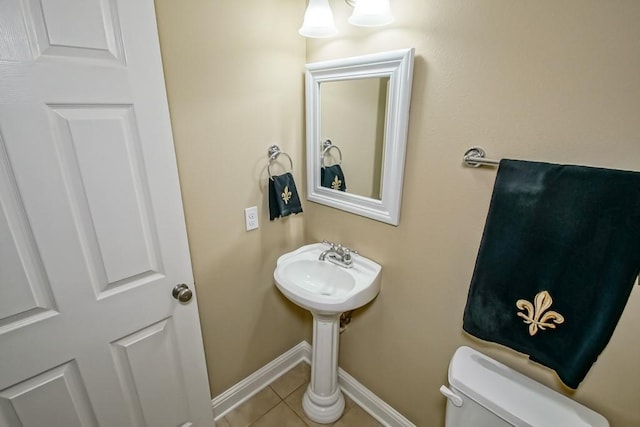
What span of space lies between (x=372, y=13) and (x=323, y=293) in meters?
1.22

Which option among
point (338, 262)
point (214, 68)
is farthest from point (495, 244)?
point (214, 68)

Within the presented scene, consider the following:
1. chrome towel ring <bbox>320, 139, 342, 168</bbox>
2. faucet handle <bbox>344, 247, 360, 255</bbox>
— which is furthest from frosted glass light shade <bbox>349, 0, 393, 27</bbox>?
faucet handle <bbox>344, 247, 360, 255</bbox>

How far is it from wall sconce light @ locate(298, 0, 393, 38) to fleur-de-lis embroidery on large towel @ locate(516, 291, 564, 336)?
1044 mm

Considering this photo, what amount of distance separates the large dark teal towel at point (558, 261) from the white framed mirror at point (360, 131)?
0.42 meters

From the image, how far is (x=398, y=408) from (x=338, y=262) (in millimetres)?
820

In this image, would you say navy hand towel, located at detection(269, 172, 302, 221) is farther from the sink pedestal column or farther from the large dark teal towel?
the large dark teal towel

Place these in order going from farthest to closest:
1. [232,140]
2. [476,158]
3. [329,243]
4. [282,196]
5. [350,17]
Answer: [329,243]
[282,196]
[232,140]
[350,17]
[476,158]

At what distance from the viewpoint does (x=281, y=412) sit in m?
1.65

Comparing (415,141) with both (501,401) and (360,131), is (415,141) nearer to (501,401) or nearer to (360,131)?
(360,131)

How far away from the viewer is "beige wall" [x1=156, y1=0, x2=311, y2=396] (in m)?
1.12

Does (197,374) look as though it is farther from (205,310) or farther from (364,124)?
(364,124)

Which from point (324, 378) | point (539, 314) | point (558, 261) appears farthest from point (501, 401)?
point (324, 378)

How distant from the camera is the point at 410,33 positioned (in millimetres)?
1074

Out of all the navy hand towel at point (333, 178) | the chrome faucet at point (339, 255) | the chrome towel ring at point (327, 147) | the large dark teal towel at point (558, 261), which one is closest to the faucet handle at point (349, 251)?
the chrome faucet at point (339, 255)
